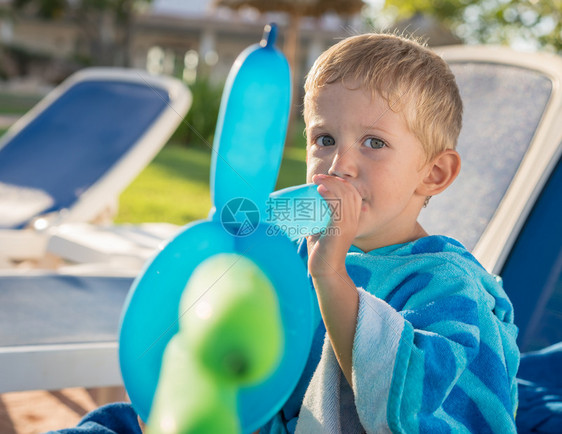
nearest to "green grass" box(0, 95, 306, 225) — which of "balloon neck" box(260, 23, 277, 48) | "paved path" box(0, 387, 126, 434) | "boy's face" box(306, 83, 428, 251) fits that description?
"paved path" box(0, 387, 126, 434)

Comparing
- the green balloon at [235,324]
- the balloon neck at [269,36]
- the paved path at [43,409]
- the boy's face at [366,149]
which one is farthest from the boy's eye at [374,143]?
the paved path at [43,409]

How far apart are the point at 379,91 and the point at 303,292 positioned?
49 cm

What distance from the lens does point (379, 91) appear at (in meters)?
1.41

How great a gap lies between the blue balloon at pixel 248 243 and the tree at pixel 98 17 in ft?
79.3

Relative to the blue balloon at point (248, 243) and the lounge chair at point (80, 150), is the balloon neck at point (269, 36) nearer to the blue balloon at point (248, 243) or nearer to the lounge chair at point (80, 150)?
the blue balloon at point (248, 243)

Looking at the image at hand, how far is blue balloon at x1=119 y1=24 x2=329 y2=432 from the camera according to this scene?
1.10m

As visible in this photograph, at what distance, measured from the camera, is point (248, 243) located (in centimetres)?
116

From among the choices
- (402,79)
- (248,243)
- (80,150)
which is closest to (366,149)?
(402,79)

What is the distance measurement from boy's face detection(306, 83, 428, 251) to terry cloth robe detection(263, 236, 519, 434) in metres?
0.12

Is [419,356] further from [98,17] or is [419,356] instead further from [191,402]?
[98,17]

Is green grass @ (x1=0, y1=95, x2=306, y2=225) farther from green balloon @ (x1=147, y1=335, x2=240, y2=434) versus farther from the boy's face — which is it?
green balloon @ (x1=147, y1=335, x2=240, y2=434)

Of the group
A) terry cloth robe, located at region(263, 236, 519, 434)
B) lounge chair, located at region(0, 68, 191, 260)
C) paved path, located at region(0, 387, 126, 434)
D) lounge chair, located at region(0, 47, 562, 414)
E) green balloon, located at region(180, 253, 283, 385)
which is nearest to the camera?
green balloon, located at region(180, 253, 283, 385)

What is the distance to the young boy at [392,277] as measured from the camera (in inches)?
49.3

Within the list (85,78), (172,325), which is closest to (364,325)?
(172,325)
